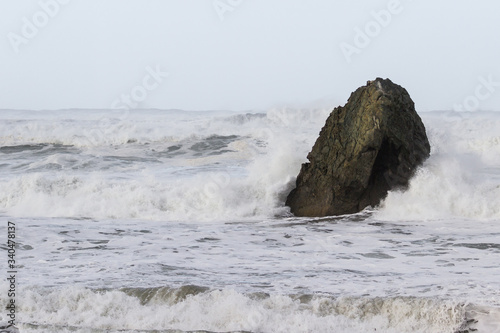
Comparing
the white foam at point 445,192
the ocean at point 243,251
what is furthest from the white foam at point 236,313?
the white foam at point 445,192

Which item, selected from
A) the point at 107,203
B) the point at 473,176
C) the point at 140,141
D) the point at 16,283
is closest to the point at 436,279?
the point at 16,283

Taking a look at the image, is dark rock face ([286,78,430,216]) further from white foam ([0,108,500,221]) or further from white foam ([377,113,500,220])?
white foam ([0,108,500,221])

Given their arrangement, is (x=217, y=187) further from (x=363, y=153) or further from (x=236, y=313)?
(x=236, y=313)

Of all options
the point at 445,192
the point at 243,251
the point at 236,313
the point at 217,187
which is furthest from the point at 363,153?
the point at 236,313

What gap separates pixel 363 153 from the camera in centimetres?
990

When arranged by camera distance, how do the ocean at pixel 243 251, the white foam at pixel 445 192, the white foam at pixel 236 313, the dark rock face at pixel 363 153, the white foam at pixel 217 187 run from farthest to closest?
the white foam at pixel 217 187 → the white foam at pixel 445 192 → the dark rock face at pixel 363 153 → the ocean at pixel 243 251 → the white foam at pixel 236 313

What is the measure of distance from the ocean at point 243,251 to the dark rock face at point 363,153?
0.85 ft

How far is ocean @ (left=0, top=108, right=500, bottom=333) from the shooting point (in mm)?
5543

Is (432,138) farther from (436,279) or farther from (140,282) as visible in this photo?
(140,282)

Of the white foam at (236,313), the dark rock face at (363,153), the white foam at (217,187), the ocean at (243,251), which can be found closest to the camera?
the white foam at (236,313)

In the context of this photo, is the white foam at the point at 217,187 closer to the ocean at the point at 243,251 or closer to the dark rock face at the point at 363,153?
the ocean at the point at 243,251

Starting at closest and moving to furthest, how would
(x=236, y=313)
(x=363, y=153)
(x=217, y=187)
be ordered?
(x=236, y=313)
(x=363, y=153)
(x=217, y=187)

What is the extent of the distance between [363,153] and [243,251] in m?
2.75

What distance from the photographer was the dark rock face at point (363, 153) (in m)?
9.91
